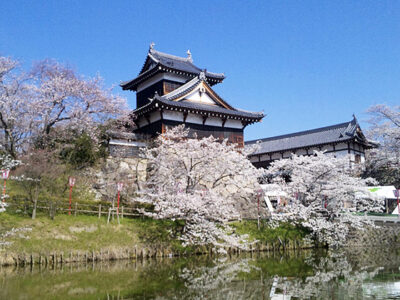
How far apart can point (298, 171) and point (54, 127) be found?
17361mm

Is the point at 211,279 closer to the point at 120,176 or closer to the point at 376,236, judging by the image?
the point at 120,176

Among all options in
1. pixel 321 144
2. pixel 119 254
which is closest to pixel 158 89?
pixel 321 144

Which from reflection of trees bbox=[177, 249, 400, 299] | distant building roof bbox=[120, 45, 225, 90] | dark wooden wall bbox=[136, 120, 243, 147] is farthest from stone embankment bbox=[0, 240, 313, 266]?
distant building roof bbox=[120, 45, 225, 90]

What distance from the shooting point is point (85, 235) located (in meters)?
17.7

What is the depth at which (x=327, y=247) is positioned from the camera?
2455 centimetres

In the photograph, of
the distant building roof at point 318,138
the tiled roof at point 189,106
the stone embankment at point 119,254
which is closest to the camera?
the stone embankment at point 119,254

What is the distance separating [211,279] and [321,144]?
24.7 metres

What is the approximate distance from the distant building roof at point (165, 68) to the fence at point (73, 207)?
13.3 m

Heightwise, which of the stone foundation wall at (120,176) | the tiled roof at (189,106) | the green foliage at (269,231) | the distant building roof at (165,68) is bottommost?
the green foliage at (269,231)

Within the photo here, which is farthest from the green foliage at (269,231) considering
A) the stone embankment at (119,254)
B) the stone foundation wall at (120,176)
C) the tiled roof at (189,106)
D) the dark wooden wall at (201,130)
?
the tiled roof at (189,106)

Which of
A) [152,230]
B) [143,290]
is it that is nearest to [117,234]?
[152,230]

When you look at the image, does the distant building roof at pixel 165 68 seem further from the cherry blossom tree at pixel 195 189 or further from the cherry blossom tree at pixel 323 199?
the cherry blossom tree at pixel 323 199

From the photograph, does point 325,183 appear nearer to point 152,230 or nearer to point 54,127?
point 152,230

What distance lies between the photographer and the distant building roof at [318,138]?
33.9 m
